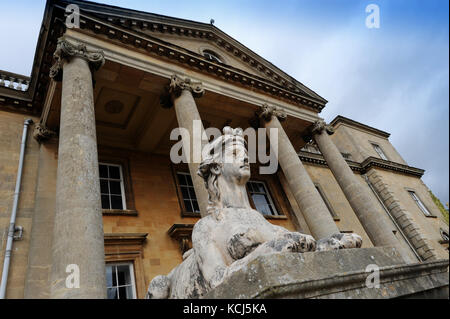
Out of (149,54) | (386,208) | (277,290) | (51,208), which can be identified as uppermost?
(149,54)

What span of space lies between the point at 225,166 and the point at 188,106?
16.1ft

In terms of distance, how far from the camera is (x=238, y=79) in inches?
394

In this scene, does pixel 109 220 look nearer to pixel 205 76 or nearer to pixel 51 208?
pixel 51 208

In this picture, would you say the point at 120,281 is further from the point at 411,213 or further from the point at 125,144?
the point at 411,213

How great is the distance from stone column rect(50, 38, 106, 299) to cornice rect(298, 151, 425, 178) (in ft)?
43.8

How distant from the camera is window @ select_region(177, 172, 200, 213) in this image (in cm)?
1079

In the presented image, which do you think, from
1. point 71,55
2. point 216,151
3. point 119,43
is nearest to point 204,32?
point 119,43

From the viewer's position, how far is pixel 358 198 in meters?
9.87

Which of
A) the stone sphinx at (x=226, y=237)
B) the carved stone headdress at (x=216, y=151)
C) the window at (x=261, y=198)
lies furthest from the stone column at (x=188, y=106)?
the window at (x=261, y=198)

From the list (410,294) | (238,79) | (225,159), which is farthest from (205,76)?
(410,294)

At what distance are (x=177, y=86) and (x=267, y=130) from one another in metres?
3.87

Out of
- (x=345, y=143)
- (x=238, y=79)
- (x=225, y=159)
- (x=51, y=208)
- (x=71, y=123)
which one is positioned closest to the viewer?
(x=225, y=159)

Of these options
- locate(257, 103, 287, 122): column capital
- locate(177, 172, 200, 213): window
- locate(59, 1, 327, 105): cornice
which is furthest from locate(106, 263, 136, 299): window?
locate(59, 1, 327, 105): cornice

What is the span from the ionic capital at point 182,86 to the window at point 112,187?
422 cm
